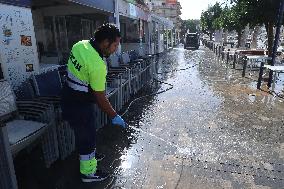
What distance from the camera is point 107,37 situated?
352cm

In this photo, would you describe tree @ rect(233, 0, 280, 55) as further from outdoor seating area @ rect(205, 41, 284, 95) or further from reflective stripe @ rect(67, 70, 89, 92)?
reflective stripe @ rect(67, 70, 89, 92)

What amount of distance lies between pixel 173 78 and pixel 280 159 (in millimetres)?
7689

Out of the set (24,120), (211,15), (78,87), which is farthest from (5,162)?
(211,15)

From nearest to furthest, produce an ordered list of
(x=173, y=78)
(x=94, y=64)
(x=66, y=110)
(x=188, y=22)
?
1. (x=94, y=64)
2. (x=66, y=110)
3. (x=173, y=78)
4. (x=188, y=22)

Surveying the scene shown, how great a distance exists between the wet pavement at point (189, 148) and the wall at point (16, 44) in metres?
1.86

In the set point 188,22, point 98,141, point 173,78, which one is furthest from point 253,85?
point 188,22

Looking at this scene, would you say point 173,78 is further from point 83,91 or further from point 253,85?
point 83,91

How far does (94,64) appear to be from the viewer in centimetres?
338

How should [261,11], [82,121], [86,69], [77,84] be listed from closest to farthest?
[86,69] < [77,84] < [82,121] < [261,11]

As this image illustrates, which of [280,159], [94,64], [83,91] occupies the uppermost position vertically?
[94,64]

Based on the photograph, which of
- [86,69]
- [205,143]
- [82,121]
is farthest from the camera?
[205,143]

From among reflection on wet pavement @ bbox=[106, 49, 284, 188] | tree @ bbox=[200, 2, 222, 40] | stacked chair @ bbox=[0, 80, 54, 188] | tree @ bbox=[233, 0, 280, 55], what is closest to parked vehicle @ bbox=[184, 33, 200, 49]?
tree @ bbox=[200, 2, 222, 40]

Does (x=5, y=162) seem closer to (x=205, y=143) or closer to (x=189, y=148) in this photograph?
(x=189, y=148)

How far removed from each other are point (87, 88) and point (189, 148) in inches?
90.4
